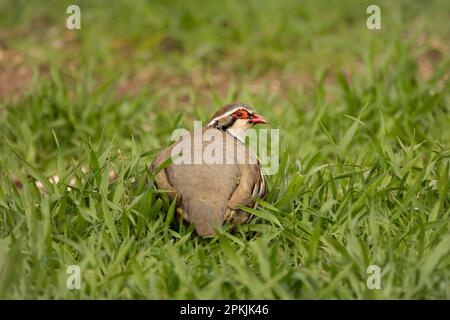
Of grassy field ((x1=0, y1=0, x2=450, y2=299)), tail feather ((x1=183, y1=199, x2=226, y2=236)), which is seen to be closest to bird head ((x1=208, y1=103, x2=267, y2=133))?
grassy field ((x1=0, y1=0, x2=450, y2=299))

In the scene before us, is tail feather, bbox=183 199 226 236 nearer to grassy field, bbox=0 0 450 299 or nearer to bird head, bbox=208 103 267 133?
grassy field, bbox=0 0 450 299

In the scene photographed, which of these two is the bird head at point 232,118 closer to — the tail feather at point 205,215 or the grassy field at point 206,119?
the grassy field at point 206,119

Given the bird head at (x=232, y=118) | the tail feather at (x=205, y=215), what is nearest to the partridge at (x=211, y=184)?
the tail feather at (x=205, y=215)

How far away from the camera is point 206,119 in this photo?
19.3ft

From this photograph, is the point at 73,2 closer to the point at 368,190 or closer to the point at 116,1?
the point at 116,1

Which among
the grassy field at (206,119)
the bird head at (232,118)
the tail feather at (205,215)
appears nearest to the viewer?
the grassy field at (206,119)

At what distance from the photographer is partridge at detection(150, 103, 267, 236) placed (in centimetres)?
413

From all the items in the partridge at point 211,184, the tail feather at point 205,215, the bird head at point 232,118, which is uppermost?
the bird head at point 232,118

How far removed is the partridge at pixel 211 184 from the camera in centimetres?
413

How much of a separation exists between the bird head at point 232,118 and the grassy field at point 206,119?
0.31 metres

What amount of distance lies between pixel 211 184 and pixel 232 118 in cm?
73

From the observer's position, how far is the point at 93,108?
613 cm
